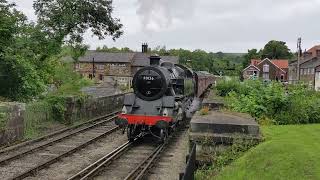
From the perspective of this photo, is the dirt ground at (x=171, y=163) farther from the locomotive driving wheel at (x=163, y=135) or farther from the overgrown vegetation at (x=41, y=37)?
the overgrown vegetation at (x=41, y=37)

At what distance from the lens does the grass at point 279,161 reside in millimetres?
8156

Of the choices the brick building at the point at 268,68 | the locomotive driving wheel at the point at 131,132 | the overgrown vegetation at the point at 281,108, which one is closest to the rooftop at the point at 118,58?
the brick building at the point at 268,68

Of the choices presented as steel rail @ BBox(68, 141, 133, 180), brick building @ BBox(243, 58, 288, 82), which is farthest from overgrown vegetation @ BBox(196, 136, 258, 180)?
brick building @ BBox(243, 58, 288, 82)

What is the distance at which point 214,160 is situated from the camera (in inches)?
402

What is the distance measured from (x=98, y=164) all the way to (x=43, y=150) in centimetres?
334

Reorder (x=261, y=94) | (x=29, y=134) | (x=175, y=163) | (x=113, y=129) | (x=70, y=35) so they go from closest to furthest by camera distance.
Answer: (x=175, y=163) → (x=261, y=94) → (x=29, y=134) → (x=113, y=129) → (x=70, y=35)

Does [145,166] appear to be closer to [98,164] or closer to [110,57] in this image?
[98,164]

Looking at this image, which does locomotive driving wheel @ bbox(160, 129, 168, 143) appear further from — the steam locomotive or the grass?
the grass

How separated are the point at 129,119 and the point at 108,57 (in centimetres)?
A: 7378

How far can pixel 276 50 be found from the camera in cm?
11950

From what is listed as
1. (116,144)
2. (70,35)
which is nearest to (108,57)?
(70,35)

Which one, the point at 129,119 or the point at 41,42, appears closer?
the point at 129,119

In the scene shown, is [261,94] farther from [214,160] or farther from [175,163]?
[214,160]

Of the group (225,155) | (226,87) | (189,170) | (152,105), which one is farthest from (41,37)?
(189,170)
